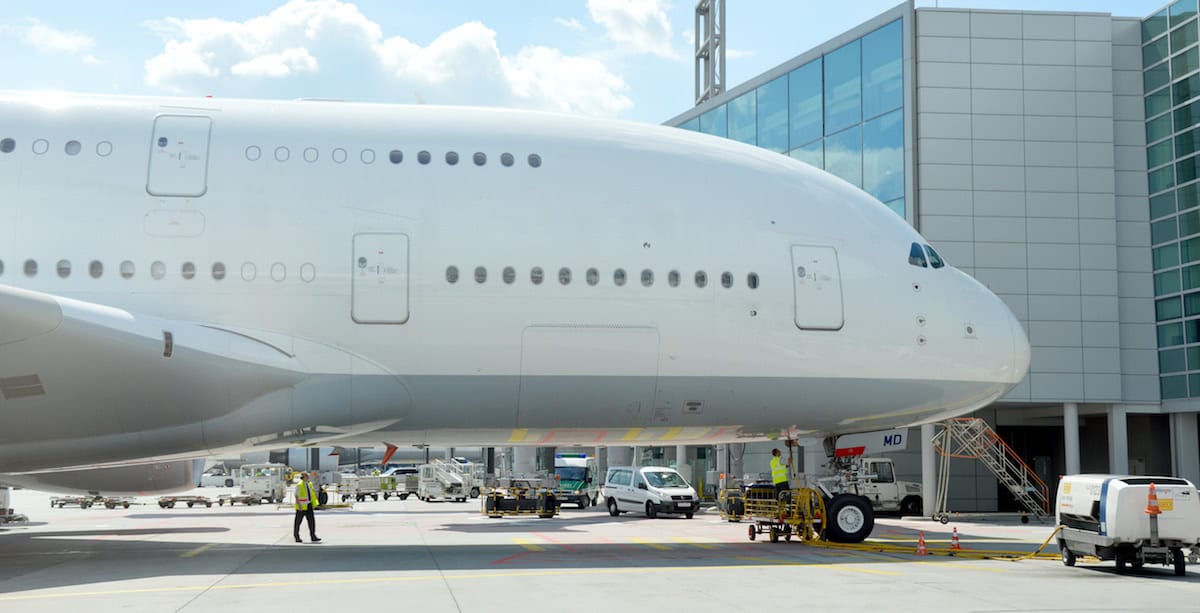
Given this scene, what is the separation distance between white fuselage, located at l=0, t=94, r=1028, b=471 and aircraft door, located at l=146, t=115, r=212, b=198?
0.03 meters

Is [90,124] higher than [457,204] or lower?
higher

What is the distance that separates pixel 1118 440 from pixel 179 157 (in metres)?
28.1

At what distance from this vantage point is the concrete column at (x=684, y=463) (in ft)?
150

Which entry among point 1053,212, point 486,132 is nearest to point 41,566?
point 486,132

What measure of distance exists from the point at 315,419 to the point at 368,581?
290cm

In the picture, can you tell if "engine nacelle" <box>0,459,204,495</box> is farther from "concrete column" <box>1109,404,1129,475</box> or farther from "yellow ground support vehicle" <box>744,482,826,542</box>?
"concrete column" <box>1109,404,1129,475</box>

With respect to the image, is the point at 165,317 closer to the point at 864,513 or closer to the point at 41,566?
the point at 41,566

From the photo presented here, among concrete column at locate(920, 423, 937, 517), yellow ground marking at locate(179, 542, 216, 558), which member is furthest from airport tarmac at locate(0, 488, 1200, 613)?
concrete column at locate(920, 423, 937, 517)

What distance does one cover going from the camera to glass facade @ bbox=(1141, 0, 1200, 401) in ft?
102

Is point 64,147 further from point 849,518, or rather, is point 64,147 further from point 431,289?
point 849,518

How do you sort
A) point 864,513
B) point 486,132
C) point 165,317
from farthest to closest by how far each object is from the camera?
1. point 864,513
2. point 486,132
3. point 165,317

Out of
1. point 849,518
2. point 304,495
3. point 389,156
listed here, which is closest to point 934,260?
point 849,518

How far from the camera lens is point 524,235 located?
14.9 metres

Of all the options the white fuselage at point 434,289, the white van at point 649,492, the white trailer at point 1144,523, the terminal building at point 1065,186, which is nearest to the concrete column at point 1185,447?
the terminal building at point 1065,186
